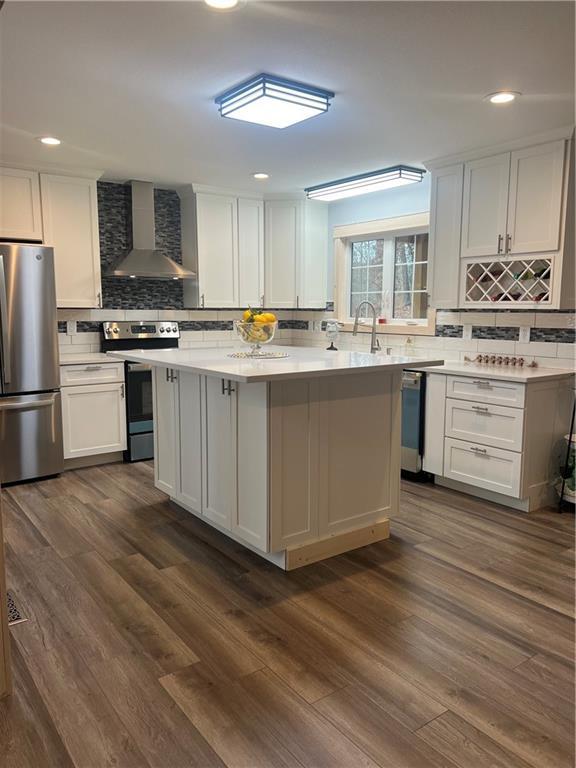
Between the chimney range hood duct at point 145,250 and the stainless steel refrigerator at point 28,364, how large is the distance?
0.82m

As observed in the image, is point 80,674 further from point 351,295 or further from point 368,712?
point 351,295

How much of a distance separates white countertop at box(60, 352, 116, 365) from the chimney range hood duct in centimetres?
72

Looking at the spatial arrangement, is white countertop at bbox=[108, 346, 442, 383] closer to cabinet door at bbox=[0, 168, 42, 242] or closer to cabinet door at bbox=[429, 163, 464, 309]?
cabinet door at bbox=[429, 163, 464, 309]

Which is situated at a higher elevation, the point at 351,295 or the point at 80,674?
the point at 351,295

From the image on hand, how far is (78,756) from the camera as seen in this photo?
1.70 meters

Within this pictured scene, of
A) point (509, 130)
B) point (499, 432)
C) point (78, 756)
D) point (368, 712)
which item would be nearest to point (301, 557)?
point (368, 712)

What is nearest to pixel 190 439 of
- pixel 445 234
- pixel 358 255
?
pixel 445 234

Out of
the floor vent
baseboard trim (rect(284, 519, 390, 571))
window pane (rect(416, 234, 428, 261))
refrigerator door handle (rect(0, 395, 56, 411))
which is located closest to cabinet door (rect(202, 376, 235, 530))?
baseboard trim (rect(284, 519, 390, 571))

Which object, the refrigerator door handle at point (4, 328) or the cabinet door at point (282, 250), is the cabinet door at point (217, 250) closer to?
the cabinet door at point (282, 250)

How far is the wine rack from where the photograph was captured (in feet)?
12.3

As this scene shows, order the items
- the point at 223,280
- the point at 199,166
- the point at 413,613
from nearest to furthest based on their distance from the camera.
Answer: the point at 413,613
the point at 199,166
the point at 223,280

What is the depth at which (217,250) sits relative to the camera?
17.7 ft

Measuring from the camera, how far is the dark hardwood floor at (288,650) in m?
1.75

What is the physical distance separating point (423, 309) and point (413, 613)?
3.13 m
